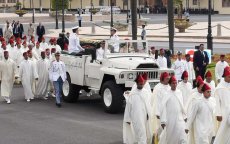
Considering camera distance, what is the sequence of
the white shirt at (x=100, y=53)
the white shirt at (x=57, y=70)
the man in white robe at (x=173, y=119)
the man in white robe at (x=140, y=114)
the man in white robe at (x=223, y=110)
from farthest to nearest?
the white shirt at (x=57, y=70), the white shirt at (x=100, y=53), the man in white robe at (x=140, y=114), the man in white robe at (x=173, y=119), the man in white robe at (x=223, y=110)

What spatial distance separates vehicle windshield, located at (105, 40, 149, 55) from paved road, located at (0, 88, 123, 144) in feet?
6.19

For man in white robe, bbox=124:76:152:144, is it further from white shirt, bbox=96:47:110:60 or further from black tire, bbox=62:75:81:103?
black tire, bbox=62:75:81:103

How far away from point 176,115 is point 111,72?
5.87 metres

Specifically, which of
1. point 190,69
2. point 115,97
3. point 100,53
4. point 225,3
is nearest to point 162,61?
point 190,69

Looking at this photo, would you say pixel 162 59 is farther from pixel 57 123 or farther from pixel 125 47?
pixel 57 123

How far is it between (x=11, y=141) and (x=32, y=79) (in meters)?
6.95

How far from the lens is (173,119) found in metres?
12.5

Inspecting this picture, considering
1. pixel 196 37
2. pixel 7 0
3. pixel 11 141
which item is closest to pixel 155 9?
pixel 7 0

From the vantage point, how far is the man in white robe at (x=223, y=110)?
1204 cm

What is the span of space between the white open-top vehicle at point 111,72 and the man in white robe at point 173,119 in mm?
5234

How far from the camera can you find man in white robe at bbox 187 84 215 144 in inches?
484

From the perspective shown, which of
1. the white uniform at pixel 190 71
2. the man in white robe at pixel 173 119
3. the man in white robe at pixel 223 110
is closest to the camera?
the man in white robe at pixel 223 110

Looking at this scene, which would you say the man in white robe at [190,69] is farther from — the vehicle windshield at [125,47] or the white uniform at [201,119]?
the white uniform at [201,119]

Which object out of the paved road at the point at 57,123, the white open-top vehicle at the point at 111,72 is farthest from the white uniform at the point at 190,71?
the paved road at the point at 57,123
